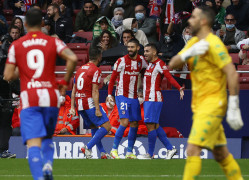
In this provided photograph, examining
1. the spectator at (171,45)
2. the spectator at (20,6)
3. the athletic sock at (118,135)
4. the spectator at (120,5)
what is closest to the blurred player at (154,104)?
the athletic sock at (118,135)

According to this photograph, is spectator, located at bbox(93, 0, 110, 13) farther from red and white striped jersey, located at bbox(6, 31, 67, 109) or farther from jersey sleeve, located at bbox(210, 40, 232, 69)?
jersey sleeve, located at bbox(210, 40, 232, 69)

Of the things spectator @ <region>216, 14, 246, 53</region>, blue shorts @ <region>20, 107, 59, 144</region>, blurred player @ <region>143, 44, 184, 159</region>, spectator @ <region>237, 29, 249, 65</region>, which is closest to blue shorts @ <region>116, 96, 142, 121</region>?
blurred player @ <region>143, 44, 184, 159</region>

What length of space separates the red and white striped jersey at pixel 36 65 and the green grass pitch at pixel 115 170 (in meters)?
2.86

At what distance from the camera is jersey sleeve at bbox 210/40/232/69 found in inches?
270

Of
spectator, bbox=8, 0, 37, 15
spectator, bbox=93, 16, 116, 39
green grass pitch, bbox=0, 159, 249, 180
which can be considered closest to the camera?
green grass pitch, bbox=0, 159, 249, 180

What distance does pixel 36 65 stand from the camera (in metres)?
7.21

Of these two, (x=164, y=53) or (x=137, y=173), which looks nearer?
(x=137, y=173)

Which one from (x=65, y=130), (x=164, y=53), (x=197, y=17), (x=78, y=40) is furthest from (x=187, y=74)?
(x=197, y=17)

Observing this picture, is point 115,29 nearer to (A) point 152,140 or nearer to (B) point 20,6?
(B) point 20,6

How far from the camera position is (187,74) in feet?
46.5

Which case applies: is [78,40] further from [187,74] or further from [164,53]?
[187,74]

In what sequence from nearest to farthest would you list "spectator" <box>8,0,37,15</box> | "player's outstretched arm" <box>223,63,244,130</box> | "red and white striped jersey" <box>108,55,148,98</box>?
"player's outstretched arm" <box>223,63,244,130</box>
"red and white striped jersey" <box>108,55,148,98</box>
"spectator" <box>8,0,37,15</box>

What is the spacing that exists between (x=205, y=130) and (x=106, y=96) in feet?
25.2

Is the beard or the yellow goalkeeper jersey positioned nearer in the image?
the yellow goalkeeper jersey
